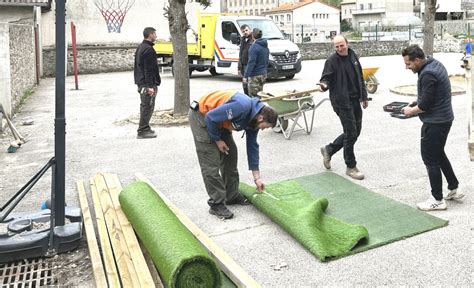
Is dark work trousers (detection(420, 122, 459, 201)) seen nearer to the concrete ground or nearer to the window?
the concrete ground

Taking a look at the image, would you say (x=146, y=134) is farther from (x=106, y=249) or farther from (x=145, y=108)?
(x=106, y=249)

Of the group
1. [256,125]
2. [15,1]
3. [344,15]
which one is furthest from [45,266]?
[344,15]

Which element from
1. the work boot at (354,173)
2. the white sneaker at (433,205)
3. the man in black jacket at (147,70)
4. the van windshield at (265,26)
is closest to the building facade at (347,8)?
the van windshield at (265,26)

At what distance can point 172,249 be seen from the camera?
3686mm

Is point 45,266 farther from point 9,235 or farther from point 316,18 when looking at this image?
point 316,18

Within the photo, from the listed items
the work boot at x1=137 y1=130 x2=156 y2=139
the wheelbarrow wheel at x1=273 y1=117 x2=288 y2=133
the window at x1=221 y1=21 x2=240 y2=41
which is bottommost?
the work boot at x1=137 y1=130 x2=156 y2=139

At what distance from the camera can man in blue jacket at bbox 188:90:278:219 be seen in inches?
180

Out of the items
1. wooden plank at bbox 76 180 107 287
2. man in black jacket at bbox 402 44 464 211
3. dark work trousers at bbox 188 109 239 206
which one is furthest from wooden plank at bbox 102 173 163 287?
man in black jacket at bbox 402 44 464 211

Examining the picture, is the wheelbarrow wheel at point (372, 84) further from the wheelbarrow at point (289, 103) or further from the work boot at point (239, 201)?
the work boot at point (239, 201)

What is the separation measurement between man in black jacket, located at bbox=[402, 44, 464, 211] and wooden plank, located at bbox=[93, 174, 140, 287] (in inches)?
118

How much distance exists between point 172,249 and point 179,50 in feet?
25.6

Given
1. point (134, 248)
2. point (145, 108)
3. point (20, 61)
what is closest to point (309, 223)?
point (134, 248)

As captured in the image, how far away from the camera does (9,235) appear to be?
4328mm

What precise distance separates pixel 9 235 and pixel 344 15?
4167 inches
